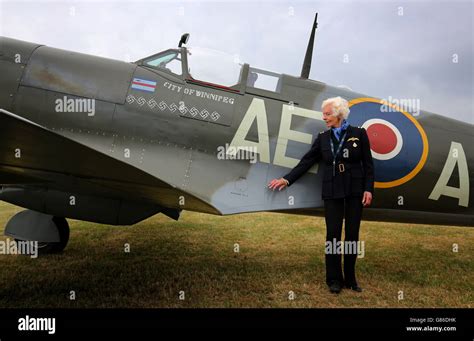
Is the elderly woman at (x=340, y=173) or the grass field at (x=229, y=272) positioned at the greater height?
the elderly woman at (x=340, y=173)

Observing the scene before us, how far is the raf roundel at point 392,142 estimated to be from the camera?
11.2ft

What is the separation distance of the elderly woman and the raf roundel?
0.38m

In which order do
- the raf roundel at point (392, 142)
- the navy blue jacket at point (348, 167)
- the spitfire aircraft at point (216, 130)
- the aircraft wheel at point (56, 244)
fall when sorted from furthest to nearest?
the aircraft wheel at point (56, 244)
the raf roundel at point (392, 142)
the spitfire aircraft at point (216, 130)
the navy blue jacket at point (348, 167)

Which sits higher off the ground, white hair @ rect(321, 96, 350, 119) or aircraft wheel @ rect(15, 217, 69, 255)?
white hair @ rect(321, 96, 350, 119)

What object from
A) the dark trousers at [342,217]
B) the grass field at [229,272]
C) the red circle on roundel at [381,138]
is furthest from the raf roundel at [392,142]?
the grass field at [229,272]

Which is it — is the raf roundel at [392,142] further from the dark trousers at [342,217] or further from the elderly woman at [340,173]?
the dark trousers at [342,217]

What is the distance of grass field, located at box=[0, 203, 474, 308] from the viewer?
10.3ft

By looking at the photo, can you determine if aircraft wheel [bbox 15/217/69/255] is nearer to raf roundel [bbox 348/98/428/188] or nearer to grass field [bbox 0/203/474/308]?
grass field [bbox 0/203/474/308]

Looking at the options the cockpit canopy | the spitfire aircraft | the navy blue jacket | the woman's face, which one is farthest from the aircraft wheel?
the woman's face

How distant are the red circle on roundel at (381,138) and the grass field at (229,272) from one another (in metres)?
1.54

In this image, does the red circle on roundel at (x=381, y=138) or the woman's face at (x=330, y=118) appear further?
the red circle on roundel at (x=381, y=138)

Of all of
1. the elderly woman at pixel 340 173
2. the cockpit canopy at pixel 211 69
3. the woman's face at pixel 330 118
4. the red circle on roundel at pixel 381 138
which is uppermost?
the cockpit canopy at pixel 211 69

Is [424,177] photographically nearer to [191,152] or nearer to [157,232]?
[191,152]

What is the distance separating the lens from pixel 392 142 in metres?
3.46
